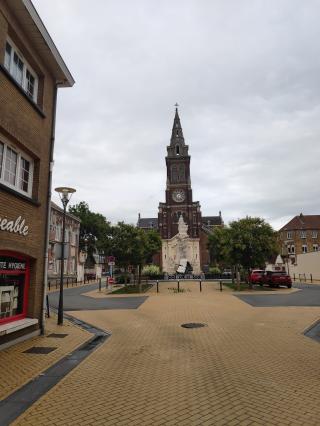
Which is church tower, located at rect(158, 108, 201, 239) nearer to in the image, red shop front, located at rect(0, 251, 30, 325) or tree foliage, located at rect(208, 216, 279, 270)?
tree foliage, located at rect(208, 216, 279, 270)

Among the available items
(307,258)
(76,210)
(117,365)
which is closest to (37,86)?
(117,365)

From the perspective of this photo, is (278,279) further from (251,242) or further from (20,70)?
(20,70)

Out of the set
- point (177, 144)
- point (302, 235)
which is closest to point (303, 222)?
point (302, 235)

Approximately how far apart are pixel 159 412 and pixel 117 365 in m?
2.65

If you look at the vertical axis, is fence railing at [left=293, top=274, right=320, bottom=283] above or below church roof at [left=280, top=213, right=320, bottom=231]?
below

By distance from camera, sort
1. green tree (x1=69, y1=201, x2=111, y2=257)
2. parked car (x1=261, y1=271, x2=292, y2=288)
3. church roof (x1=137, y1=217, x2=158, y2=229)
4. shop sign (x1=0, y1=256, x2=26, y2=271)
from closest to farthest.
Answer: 1. shop sign (x1=0, y1=256, x2=26, y2=271)
2. parked car (x1=261, y1=271, x2=292, y2=288)
3. green tree (x1=69, y1=201, x2=111, y2=257)
4. church roof (x1=137, y1=217, x2=158, y2=229)

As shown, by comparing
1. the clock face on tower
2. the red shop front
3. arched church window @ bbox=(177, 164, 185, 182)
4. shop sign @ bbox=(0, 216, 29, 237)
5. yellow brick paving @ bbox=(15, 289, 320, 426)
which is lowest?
yellow brick paving @ bbox=(15, 289, 320, 426)

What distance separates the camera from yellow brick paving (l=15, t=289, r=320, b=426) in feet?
15.6

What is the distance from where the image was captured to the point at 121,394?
5.59 m

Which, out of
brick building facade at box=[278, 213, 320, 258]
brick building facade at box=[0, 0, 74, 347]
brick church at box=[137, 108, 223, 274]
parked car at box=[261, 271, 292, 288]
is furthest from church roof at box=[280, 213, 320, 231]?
brick building facade at box=[0, 0, 74, 347]

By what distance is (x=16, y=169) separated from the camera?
31.3 feet

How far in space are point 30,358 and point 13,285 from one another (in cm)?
249

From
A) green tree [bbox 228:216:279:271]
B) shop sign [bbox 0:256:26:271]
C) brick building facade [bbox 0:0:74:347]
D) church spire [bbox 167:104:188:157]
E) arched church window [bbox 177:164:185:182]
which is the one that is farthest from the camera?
church spire [bbox 167:104:188:157]

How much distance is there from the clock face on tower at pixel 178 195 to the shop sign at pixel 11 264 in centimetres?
6255
